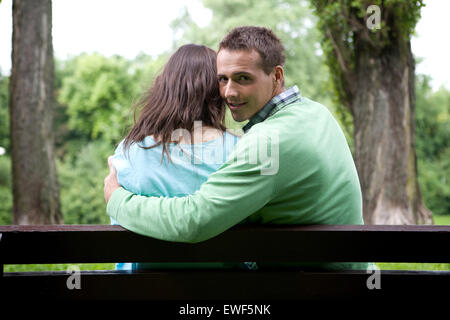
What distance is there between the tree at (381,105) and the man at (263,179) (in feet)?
20.0

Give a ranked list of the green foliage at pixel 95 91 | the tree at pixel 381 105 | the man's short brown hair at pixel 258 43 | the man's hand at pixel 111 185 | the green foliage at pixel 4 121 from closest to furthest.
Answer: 1. the man's hand at pixel 111 185
2. the man's short brown hair at pixel 258 43
3. the tree at pixel 381 105
4. the green foliage at pixel 4 121
5. the green foliage at pixel 95 91

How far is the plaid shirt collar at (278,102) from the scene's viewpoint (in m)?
2.17

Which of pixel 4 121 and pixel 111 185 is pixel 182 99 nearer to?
pixel 111 185

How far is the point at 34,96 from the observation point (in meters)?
7.76

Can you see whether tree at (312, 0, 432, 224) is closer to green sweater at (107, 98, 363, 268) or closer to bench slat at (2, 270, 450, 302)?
green sweater at (107, 98, 363, 268)

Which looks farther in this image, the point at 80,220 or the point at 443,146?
the point at 443,146

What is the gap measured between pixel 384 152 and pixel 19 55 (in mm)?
5724

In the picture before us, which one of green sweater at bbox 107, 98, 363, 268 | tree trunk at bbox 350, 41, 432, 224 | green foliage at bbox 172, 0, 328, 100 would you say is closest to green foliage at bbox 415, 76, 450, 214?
green foliage at bbox 172, 0, 328, 100

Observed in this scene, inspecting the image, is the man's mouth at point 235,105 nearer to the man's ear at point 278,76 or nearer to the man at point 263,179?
the man at point 263,179

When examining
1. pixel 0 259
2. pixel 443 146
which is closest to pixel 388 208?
pixel 0 259

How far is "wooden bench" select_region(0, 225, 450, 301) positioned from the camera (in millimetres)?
1847

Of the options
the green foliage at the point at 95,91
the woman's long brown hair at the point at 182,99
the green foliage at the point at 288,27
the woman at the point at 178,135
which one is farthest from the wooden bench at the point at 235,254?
the green foliage at the point at 95,91

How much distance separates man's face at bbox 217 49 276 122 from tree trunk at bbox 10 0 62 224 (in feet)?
19.9

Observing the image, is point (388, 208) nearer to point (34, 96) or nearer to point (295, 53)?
point (34, 96)
